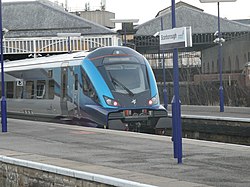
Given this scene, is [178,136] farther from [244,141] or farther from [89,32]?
[89,32]

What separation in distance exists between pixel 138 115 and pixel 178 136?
29.1ft

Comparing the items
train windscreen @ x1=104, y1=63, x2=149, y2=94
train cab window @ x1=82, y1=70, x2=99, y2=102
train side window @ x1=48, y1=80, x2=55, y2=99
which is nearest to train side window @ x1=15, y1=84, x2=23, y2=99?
train side window @ x1=48, y1=80, x2=55, y2=99

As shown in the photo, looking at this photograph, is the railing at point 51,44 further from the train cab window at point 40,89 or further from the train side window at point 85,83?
the train side window at point 85,83

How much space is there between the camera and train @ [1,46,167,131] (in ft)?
67.3

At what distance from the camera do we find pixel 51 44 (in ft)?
157

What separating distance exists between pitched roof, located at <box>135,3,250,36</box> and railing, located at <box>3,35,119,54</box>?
13.4 metres

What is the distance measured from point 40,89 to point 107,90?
5474mm

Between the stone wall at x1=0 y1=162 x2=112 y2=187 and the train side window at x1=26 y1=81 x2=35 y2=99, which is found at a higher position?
the train side window at x1=26 y1=81 x2=35 y2=99

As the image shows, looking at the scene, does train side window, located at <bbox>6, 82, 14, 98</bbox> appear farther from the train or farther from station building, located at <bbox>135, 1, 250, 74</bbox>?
station building, located at <bbox>135, 1, 250, 74</bbox>

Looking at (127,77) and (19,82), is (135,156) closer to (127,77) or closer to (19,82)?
(127,77)

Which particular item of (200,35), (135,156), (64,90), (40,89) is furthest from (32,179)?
(200,35)

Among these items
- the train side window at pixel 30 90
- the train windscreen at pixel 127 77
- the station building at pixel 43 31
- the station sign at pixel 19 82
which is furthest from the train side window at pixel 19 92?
the station building at pixel 43 31

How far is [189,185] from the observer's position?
908 cm

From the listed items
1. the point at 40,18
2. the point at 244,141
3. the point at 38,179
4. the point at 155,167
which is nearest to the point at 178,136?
the point at 155,167
